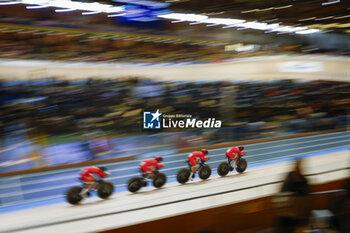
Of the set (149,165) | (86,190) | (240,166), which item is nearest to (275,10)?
(240,166)

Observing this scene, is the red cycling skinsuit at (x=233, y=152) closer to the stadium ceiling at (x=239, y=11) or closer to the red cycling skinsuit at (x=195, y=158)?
the red cycling skinsuit at (x=195, y=158)

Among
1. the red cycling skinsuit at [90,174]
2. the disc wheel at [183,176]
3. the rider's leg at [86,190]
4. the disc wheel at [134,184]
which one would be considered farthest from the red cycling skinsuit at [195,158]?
the rider's leg at [86,190]

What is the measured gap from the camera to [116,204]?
4145 mm

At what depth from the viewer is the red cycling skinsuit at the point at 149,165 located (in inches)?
176

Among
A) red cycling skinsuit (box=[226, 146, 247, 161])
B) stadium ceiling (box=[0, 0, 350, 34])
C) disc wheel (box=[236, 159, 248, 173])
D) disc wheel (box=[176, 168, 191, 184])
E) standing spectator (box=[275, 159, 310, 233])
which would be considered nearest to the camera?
standing spectator (box=[275, 159, 310, 233])

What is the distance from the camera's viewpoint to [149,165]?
4.52m

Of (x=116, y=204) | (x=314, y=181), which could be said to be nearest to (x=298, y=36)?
(x=314, y=181)

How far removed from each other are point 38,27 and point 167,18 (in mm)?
2197

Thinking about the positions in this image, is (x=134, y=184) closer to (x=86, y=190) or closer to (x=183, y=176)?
(x=86, y=190)

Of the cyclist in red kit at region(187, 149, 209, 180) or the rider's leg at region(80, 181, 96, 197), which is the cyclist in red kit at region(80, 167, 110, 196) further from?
the cyclist in red kit at region(187, 149, 209, 180)

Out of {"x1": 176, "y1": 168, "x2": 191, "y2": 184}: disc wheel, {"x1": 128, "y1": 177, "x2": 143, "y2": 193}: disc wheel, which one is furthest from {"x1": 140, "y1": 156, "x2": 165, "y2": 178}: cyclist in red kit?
{"x1": 176, "y1": 168, "x2": 191, "y2": 184}: disc wheel

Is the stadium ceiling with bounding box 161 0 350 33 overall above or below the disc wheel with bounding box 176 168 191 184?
above

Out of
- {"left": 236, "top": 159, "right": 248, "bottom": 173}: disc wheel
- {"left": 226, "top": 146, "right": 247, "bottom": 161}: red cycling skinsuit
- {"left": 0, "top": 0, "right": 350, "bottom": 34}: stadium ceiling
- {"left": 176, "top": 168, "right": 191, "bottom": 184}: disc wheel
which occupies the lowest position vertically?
{"left": 236, "top": 159, "right": 248, "bottom": 173}: disc wheel

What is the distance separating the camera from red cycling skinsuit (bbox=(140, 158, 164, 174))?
448 centimetres
